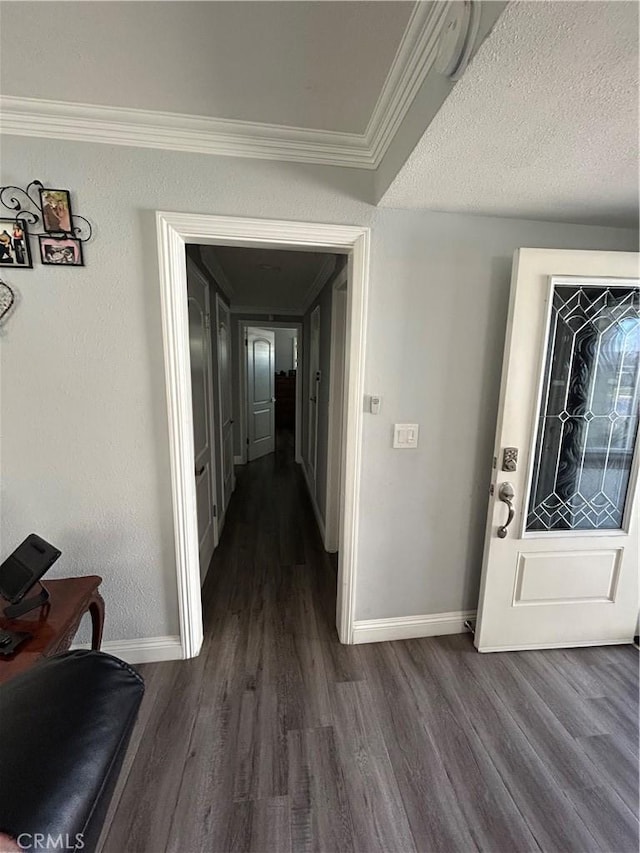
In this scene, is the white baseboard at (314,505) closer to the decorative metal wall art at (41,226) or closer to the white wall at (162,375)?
the white wall at (162,375)

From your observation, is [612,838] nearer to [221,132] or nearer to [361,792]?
[361,792]

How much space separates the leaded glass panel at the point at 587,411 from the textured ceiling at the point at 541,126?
42cm

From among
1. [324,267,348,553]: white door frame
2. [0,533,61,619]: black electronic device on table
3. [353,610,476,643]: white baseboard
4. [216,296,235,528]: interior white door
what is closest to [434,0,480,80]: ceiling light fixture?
[324,267,348,553]: white door frame

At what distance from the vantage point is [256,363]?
17.4ft

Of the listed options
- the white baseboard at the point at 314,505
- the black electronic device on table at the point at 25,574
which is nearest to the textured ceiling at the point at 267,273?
the black electronic device on table at the point at 25,574

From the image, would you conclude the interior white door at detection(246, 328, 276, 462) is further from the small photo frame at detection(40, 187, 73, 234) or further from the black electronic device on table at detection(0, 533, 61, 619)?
the black electronic device on table at detection(0, 533, 61, 619)

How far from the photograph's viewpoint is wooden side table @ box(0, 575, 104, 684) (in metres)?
1.05

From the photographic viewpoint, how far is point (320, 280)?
126 inches

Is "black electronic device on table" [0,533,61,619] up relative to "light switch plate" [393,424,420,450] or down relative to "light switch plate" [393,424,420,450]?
down

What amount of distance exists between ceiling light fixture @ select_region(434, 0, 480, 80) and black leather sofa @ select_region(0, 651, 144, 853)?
1.44m

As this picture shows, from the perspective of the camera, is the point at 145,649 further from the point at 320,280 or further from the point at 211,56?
the point at 320,280

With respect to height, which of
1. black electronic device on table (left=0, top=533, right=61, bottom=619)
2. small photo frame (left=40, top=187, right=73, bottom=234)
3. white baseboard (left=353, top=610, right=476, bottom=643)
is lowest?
white baseboard (left=353, top=610, right=476, bottom=643)

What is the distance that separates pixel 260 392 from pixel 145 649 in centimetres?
411

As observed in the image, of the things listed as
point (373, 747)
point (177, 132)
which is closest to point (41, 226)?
point (177, 132)
